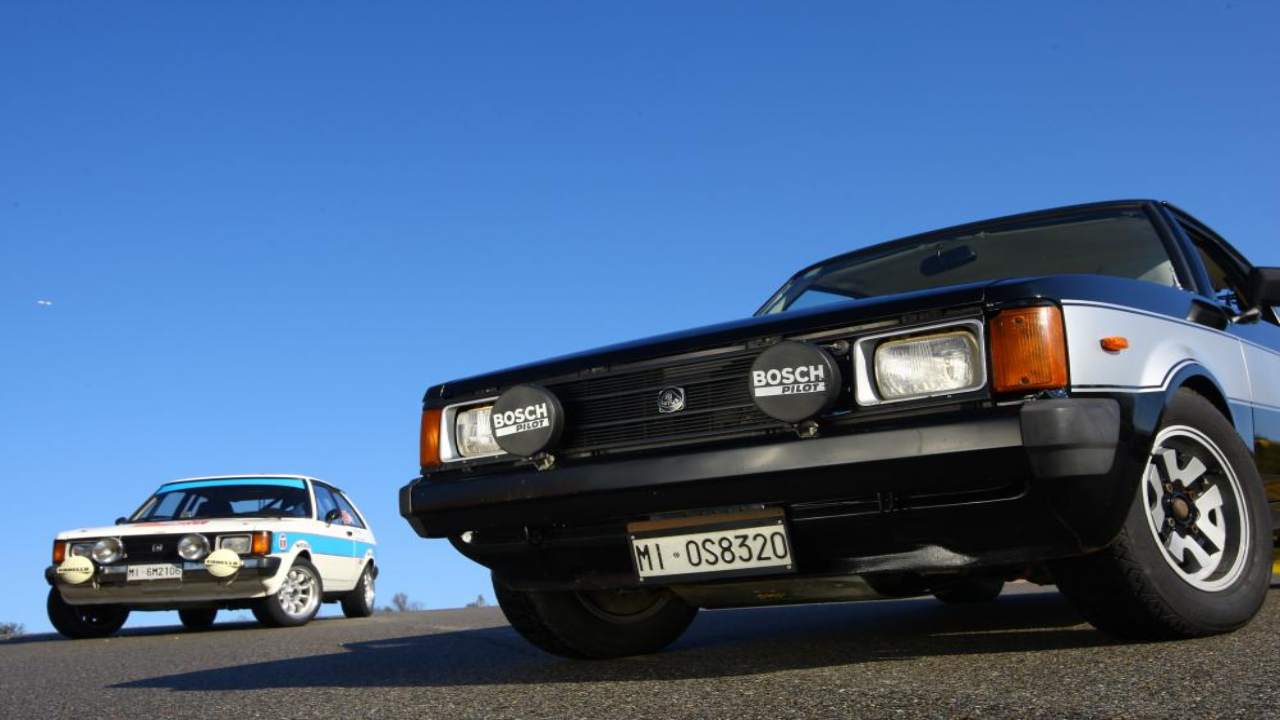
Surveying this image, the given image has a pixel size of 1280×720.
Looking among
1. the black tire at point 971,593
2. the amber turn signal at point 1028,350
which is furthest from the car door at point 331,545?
the amber turn signal at point 1028,350

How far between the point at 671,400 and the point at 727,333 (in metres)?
0.26

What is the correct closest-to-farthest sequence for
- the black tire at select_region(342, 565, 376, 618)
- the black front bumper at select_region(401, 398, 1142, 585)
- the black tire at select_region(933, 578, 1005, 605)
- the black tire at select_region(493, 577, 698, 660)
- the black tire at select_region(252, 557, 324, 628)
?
the black front bumper at select_region(401, 398, 1142, 585) < the black tire at select_region(493, 577, 698, 660) < the black tire at select_region(933, 578, 1005, 605) < the black tire at select_region(252, 557, 324, 628) < the black tire at select_region(342, 565, 376, 618)

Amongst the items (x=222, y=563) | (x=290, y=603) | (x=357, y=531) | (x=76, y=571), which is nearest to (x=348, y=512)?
(x=357, y=531)

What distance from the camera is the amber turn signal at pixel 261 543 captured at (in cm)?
1049

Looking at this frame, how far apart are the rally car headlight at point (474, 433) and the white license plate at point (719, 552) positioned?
2.32 ft

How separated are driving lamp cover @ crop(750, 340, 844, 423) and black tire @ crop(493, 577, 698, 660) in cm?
113

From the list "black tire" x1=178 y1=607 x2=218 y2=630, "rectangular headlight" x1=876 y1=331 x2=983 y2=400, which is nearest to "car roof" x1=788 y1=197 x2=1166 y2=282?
"rectangular headlight" x1=876 y1=331 x2=983 y2=400

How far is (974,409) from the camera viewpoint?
3.21m

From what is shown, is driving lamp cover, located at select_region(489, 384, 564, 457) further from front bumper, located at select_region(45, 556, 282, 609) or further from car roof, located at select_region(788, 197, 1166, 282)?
front bumper, located at select_region(45, 556, 282, 609)

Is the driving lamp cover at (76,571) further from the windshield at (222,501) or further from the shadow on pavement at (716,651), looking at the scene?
the shadow on pavement at (716,651)

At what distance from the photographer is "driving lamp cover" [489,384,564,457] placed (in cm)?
385

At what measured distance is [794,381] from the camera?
11.1 ft

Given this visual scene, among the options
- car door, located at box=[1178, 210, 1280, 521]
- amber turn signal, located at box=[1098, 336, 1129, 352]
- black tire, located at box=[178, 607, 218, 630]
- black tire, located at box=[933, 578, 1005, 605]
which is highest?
amber turn signal, located at box=[1098, 336, 1129, 352]

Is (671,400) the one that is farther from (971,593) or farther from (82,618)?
(82,618)
